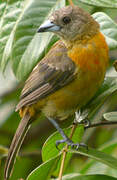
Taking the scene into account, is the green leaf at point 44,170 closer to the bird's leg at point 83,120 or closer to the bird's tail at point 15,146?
the bird's leg at point 83,120

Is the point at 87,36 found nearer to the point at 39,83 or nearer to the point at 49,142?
the point at 39,83

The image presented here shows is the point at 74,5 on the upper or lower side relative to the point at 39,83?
upper

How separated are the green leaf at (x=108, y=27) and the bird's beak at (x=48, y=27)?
0.32 m

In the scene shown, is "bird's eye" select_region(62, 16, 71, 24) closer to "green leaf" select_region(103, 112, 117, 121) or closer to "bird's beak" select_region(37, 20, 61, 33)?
"bird's beak" select_region(37, 20, 61, 33)

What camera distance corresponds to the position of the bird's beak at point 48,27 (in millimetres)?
3000

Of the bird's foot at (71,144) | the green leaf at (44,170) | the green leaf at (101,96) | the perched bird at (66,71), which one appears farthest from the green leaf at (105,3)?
the green leaf at (44,170)

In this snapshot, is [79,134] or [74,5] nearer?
[79,134]

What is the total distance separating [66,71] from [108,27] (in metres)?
0.46

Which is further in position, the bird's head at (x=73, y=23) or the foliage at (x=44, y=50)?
the bird's head at (x=73, y=23)

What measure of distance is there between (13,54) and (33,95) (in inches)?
17.2

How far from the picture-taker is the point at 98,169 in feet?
10.5

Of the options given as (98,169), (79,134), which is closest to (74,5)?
(79,134)

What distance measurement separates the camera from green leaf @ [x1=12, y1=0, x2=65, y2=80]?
3027 mm

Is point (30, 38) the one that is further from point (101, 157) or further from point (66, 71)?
point (101, 157)
